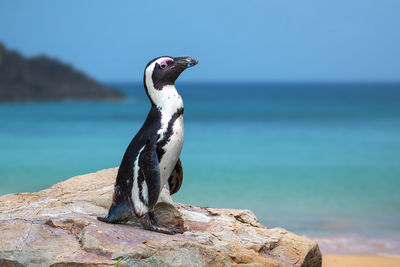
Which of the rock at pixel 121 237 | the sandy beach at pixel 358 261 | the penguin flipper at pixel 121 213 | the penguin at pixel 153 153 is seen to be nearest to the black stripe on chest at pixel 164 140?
the penguin at pixel 153 153

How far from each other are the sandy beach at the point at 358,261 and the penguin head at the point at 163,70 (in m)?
2.64

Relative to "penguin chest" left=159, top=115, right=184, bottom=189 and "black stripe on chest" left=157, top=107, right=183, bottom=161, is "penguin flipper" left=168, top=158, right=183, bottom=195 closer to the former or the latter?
"penguin chest" left=159, top=115, right=184, bottom=189

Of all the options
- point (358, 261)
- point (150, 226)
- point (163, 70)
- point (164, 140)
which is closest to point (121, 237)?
point (150, 226)

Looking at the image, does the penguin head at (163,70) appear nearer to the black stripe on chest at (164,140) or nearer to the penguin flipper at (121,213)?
the black stripe on chest at (164,140)

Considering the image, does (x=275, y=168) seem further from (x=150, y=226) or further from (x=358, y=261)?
(x=150, y=226)

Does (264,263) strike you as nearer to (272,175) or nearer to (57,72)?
(272,175)

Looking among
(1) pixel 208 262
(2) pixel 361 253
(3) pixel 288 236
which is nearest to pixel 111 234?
(1) pixel 208 262

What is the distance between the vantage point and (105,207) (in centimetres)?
420

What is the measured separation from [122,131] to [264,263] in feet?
53.1

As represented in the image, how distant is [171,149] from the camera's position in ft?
12.3

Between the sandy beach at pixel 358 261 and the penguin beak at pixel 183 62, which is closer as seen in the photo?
the penguin beak at pixel 183 62

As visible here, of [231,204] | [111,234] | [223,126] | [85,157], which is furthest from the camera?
[223,126]

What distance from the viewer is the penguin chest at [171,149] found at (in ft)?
12.2

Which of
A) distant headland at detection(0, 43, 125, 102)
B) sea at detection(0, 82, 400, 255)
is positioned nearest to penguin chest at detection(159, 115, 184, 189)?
sea at detection(0, 82, 400, 255)
